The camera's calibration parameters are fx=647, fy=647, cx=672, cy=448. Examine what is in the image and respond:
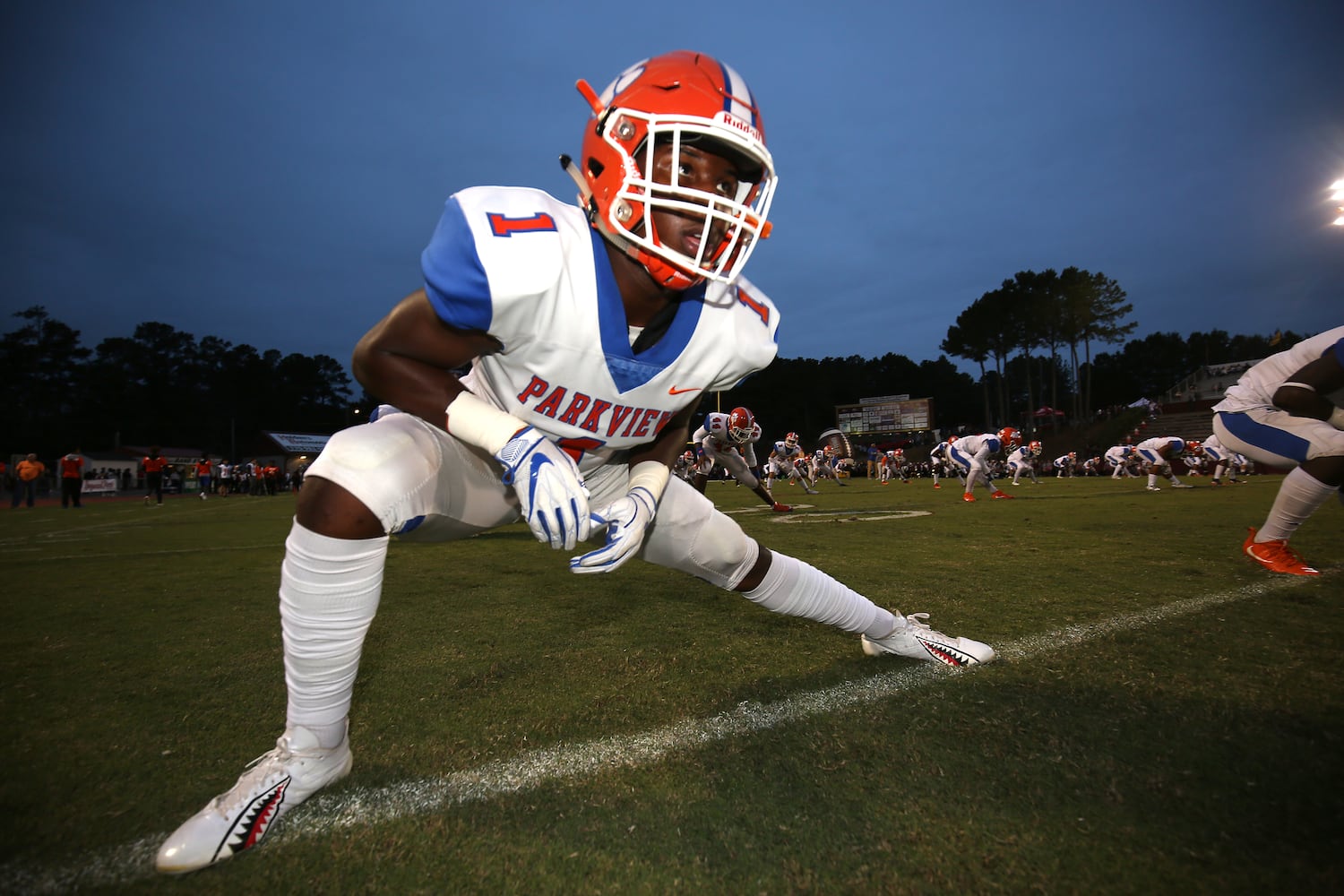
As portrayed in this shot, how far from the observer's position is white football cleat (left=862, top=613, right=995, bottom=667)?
2615 mm

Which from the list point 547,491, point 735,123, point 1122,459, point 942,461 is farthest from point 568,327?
Result: point 942,461

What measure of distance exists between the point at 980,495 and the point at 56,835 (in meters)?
15.8

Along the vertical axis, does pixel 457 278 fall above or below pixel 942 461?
above

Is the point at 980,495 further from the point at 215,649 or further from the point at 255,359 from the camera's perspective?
→ the point at 255,359

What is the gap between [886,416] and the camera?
A: 4541 cm

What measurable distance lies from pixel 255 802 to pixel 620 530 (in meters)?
1.15

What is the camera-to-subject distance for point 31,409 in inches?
2219

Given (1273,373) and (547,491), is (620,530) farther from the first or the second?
(1273,373)

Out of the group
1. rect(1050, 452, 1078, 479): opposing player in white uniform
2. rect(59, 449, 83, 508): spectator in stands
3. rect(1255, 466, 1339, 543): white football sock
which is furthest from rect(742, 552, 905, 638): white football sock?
rect(1050, 452, 1078, 479): opposing player in white uniform

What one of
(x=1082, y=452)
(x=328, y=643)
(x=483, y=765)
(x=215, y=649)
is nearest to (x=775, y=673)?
(x=483, y=765)

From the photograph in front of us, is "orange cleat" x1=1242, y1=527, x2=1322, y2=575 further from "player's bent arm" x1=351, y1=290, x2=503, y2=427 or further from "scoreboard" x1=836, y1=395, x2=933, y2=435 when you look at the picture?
"scoreboard" x1=836, y1=395, x2=933, y2=435

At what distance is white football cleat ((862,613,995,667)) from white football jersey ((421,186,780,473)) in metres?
1.28

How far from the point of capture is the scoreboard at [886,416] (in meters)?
43.9

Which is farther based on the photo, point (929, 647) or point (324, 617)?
point (929, 647)
